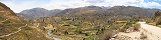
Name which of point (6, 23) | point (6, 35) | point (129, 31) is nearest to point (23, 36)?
point (6, 35)

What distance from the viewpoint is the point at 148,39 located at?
68.9 ft

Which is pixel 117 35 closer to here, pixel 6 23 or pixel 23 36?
pixel 23 36

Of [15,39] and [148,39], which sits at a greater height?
[148,39]

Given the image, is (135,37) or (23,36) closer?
(135,37)

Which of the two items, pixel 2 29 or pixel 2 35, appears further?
pixel 2 29

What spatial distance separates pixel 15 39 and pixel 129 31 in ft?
234

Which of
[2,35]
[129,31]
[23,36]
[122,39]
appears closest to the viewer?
[122,39]

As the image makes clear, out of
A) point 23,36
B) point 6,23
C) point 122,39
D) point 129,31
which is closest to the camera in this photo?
Answer: point 122,39

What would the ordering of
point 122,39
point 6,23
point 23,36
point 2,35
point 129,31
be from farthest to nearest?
point 6,23 < point 23,36 < point 2,35 < point 129,31 < point 122,39

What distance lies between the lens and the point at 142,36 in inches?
823

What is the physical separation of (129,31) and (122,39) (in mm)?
3412

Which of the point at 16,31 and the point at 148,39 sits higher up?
the point at 148,39

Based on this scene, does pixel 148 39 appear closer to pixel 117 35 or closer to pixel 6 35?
pixel 117 35

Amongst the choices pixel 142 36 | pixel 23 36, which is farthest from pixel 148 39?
pixel 23 36
